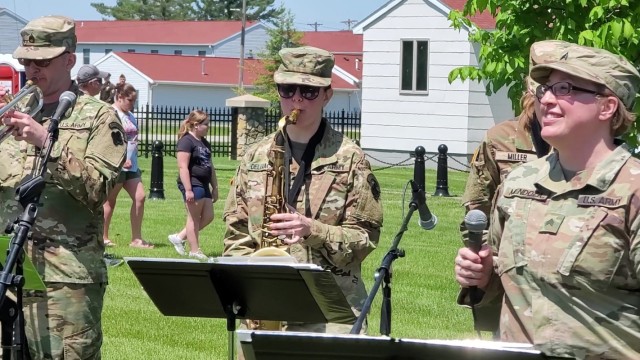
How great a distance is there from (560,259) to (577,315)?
0.64 ft

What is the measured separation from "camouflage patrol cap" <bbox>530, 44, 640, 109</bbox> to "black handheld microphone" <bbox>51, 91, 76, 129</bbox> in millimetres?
2168

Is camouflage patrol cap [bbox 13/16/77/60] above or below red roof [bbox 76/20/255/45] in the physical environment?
below

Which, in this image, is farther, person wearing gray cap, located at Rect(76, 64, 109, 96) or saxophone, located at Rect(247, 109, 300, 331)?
person wearing gray cap, located at Rect(76, 64, 109, 96)

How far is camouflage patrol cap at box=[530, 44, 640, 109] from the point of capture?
13.2 ft

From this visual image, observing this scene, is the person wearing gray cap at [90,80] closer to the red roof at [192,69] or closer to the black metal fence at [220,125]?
the black metal fence at [220,125]

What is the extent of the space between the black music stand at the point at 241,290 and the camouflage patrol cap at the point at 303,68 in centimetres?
112

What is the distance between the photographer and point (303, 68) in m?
Result: 5.84

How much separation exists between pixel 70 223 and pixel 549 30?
224 inches

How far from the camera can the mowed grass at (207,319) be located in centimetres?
974

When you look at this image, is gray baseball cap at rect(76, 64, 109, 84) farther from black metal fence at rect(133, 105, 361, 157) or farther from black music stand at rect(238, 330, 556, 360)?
black metal fence at rect(133, 105, 361, 157)

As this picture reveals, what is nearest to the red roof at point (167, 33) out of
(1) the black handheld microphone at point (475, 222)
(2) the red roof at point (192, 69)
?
(2) the red roof at point (192, 69)

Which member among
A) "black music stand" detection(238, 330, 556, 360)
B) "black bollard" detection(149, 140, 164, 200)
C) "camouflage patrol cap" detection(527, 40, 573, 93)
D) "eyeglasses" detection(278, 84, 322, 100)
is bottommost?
"black bollard" detection(149, 140, 164, 200)

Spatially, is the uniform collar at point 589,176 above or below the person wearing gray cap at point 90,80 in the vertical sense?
below

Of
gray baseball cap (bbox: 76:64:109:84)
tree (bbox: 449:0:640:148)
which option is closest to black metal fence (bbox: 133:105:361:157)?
gray baseball cap (bbox: 76:64:109:84)
